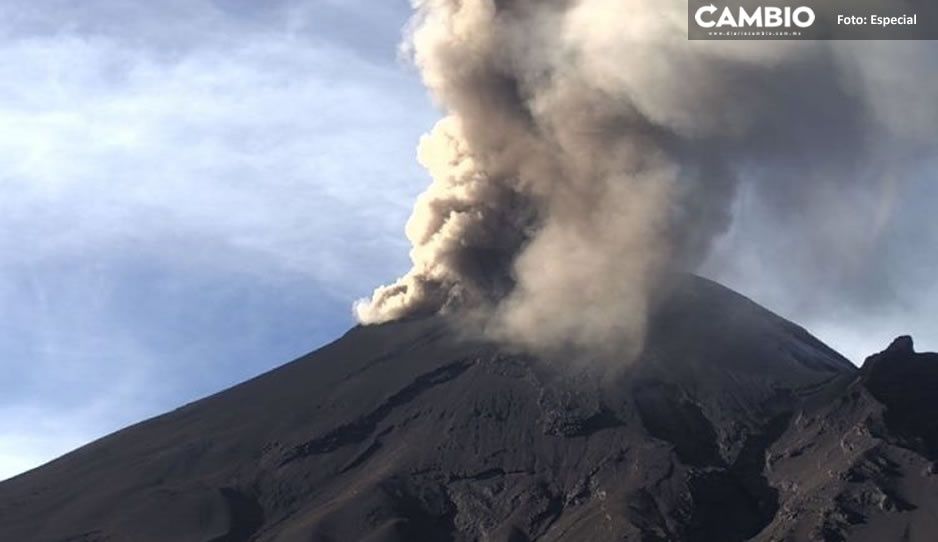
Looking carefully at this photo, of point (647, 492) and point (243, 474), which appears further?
point (243, 474)

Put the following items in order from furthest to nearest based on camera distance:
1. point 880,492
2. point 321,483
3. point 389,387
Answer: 1. point 389,387
2. point 321,483
3. point 880,492

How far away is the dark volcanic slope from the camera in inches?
4385

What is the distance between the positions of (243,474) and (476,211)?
25226 mm

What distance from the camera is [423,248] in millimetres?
135500

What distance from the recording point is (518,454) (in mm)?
119125

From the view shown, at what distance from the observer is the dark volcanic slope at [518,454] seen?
111m

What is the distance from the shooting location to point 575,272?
429ft

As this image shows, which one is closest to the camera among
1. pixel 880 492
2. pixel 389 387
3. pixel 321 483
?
pixel 880 492

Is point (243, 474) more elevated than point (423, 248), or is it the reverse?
point (423, 248)

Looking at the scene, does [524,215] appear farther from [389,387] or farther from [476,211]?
[389,387]

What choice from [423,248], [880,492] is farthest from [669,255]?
[880,492]

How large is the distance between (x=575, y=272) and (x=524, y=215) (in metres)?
6.24

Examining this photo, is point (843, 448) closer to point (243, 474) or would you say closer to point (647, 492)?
point (647, 492)

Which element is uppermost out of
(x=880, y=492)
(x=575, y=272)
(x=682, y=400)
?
(x=575, y=272)
